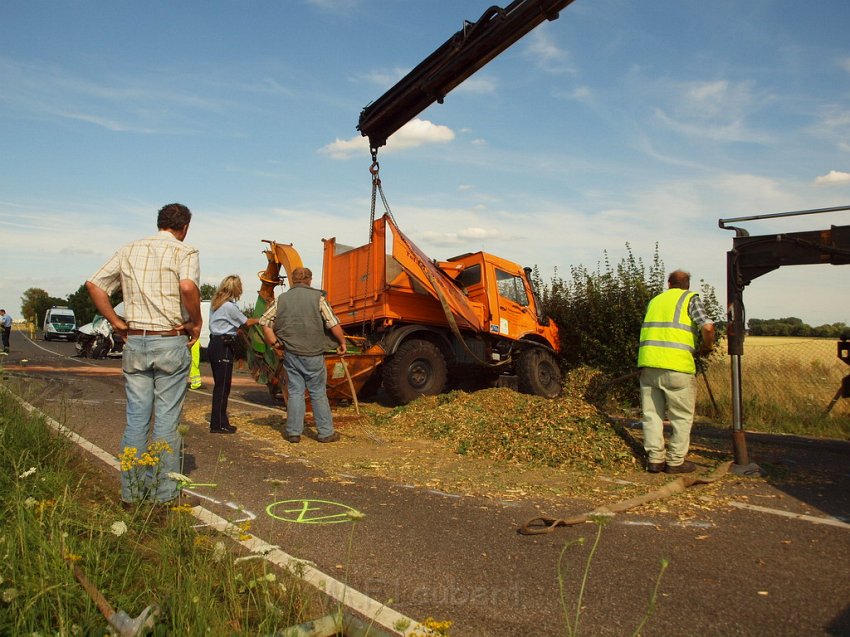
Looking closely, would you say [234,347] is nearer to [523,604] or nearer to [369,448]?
[369,448]

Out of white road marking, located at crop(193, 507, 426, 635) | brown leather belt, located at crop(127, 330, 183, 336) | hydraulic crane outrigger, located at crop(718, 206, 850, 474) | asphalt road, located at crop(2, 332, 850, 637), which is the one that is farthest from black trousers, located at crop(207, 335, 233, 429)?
hydraulic crane outrigger, located at crop(718, 206, 850, 474)

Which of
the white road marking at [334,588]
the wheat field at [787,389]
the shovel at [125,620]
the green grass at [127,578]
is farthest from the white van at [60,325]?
the shovel at [125,620]

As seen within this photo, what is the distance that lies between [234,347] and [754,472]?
6039mm

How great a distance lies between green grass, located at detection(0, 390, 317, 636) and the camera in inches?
98.0

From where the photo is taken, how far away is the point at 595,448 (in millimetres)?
6809

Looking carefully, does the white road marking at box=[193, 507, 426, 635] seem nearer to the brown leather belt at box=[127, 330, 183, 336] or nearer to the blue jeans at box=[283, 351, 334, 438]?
the brown leather belt at box=[127, 330, 183, 336]

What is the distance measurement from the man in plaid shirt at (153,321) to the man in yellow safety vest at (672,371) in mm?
4164

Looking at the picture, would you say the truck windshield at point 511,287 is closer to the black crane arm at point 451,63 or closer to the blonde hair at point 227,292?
the black crane arm at point 451,63

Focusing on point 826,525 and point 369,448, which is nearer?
point 826,525

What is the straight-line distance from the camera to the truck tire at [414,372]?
34.5ft

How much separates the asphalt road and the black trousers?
5.71ft

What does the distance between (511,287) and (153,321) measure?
338 inches

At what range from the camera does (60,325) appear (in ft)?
153

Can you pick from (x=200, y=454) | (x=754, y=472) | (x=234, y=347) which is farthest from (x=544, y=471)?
(x=234, y=347)
